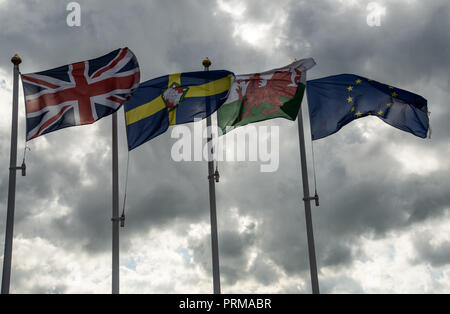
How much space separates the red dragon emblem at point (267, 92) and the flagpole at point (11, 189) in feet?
34.2

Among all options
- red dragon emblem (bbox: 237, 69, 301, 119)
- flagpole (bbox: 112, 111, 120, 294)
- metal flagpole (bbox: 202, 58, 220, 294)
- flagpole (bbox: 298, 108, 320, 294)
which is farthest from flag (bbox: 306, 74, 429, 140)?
flagpole (bbox: 112, 111, 120, 294)

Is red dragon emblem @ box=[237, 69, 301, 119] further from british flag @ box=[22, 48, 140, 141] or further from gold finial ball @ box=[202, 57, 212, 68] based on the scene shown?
british flag @ box=[22, 48, 140, 141]

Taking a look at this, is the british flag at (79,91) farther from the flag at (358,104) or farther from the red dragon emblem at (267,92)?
the flag at (358,104)

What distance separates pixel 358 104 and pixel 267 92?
502 cm

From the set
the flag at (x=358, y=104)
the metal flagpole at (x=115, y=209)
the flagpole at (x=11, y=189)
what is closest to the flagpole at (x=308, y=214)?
the flag at (x=358, y=104)

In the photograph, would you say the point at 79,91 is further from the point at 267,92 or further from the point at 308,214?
the point at 308,214

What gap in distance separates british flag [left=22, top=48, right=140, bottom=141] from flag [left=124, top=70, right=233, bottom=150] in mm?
825

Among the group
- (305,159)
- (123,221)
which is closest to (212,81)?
(305,159)

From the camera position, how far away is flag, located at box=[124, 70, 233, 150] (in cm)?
2593

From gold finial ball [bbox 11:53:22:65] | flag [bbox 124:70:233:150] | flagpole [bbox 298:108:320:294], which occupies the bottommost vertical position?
flagpole [bbox 298:108:320:294]

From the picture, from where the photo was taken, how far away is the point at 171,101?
26344mm
